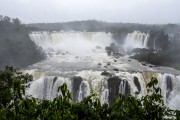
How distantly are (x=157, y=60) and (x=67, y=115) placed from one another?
2659 centimetres

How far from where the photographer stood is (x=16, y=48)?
32.6m

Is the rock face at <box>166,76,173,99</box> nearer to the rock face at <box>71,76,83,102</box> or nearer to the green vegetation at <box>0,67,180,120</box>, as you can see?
the rock face at <box>71,76,83,102</box>

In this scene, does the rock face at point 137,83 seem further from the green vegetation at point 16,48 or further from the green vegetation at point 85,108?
the green vegetation at point 85,108

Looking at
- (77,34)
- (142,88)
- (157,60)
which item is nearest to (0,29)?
(77,34)

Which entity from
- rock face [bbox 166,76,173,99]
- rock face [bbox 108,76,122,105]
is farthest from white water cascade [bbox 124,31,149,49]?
rock face [bbox 108,76,122,105]

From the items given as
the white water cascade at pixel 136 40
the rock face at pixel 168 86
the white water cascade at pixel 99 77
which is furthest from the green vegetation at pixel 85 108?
the white water cascade at pixel 136 40

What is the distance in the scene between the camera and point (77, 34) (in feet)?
145

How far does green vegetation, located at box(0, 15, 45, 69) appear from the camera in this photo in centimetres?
3072

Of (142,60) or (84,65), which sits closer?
(84,65)

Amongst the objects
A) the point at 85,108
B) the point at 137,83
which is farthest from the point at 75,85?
the point at 85,108

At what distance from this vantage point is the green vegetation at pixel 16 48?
3072 centimetres

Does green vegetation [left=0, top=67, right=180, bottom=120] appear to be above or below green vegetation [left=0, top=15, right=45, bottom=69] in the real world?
above

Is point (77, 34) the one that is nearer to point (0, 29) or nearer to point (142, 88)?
point (0, 29)

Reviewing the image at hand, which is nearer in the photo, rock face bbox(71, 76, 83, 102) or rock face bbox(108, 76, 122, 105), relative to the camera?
rock face bbox(108, 76, 122, 105)
